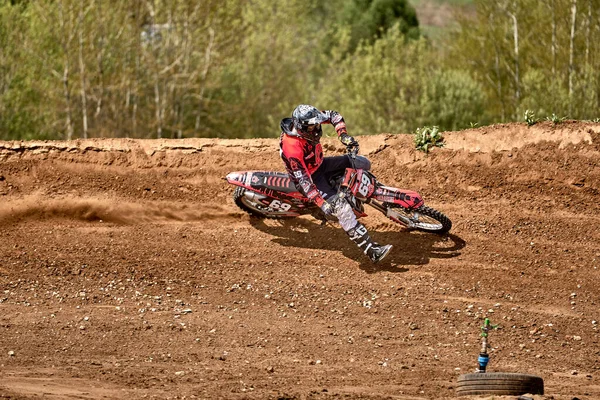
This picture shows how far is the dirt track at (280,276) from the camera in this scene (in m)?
11.5

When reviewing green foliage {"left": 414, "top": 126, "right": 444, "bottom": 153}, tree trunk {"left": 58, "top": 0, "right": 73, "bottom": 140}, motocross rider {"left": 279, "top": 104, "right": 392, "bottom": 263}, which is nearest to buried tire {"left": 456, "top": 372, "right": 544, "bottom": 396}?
motocross rider {"left": 279, "top": 104, "right": 392, "bottom": 263}

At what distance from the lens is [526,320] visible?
13336 mm

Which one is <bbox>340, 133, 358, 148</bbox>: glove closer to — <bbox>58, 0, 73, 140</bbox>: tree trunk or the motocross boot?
the motocross boot

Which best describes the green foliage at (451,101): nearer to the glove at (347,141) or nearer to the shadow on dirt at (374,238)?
the shadow on dirt at (374,238)

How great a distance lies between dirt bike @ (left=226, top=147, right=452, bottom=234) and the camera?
48.9 feet

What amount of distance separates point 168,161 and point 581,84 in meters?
30.7

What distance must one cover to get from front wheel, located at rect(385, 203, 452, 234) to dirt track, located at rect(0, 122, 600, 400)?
31cm

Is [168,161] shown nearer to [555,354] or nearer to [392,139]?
[392,139]

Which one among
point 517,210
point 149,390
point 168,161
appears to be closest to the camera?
point 149,390

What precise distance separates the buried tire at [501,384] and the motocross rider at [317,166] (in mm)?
4566

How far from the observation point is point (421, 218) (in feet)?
51.1

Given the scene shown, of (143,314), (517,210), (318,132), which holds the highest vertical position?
(318,132)

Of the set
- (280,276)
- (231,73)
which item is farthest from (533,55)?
(280,276)

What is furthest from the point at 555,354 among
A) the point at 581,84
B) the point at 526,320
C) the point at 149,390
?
the point at 581,84
